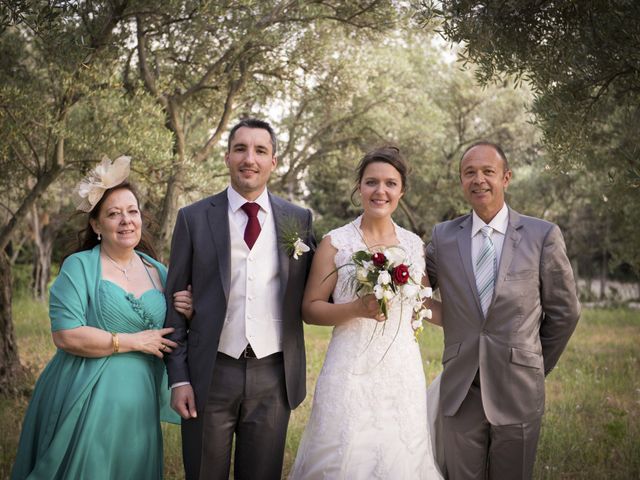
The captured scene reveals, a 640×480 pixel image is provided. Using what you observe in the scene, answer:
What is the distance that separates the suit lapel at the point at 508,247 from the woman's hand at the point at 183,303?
6.31 ft

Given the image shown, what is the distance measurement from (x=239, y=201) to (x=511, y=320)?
189 cm

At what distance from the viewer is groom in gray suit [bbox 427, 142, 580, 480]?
413 centimetres

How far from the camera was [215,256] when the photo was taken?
13.1 feet

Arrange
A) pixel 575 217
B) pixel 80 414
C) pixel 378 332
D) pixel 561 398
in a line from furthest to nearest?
pixel 575 217 < pixel 561 398 < pixel 378 332 < pixel 80 414

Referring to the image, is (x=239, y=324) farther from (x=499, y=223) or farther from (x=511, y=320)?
(x=499, y=223)

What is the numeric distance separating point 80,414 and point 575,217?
76.8 feet

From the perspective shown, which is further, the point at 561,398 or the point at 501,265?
the point at 561,398

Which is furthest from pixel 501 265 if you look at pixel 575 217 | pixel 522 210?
pixel 575 217

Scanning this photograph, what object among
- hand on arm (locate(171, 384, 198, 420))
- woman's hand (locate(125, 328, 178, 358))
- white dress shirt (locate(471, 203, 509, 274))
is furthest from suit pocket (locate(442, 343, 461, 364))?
woman's hand (locate(125, 328, 178, 358))

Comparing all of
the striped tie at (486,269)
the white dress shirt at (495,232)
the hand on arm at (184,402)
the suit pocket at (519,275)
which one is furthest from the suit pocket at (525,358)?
the hand on arm at (184,402)

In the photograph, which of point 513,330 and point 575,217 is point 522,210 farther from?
point 513,330

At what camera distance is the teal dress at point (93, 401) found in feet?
12.9

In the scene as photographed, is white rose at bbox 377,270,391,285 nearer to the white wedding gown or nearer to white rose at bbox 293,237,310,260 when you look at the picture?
the white wedding gown

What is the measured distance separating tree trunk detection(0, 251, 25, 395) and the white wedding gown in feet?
19.1
